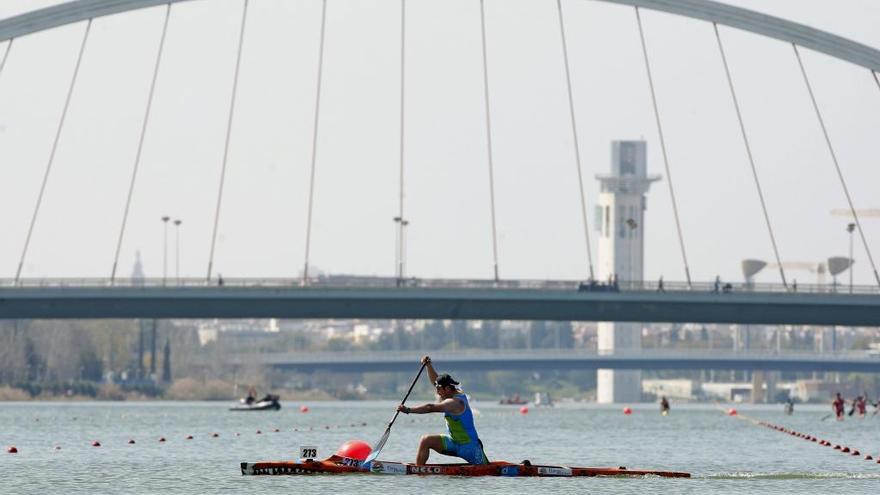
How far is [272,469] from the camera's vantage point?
4950 centimetres

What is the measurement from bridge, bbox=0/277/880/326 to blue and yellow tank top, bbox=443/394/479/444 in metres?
50.6

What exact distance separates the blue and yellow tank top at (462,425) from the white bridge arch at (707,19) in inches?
1754

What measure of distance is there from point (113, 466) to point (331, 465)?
39.5 ft

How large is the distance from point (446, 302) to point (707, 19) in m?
18.7

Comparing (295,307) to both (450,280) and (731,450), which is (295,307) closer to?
(450,280)

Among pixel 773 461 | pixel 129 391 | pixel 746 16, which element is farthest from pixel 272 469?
pixel 129 391

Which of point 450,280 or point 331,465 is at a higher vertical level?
point 450,280

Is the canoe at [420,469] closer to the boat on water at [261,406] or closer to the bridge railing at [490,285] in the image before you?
the bridge railing at [490,285]

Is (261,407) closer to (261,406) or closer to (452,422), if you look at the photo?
(261,406)

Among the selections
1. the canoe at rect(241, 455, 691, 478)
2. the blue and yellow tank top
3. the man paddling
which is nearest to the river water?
the canoe at rect(241, 455, 691, 478)

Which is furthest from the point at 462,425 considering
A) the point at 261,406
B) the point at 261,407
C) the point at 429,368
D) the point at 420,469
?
the point at 261,406

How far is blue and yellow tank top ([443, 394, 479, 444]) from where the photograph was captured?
47656 millimetres

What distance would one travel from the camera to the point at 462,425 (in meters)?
47.9

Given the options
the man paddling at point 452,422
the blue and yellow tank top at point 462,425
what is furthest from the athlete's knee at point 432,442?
the blue and yellow tank top at point 462,425
